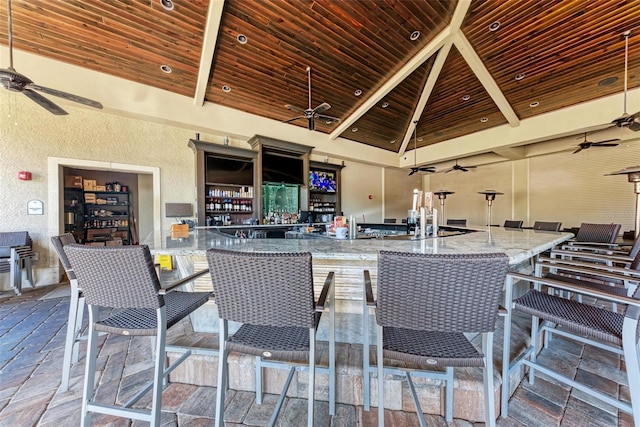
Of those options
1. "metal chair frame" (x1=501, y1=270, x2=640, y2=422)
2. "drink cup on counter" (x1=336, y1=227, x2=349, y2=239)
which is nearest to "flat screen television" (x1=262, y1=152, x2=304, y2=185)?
"drink cup on counter" (x1=336, y1=227, x2=349, y2=239)

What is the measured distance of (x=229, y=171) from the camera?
5566 mm

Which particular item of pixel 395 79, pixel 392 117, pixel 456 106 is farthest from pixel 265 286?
pixel 456 106

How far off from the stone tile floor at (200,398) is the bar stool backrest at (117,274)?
29.9 inches

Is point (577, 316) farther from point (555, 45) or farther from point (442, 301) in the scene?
point (555, 45)

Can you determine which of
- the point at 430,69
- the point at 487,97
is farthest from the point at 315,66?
the point at 487,97

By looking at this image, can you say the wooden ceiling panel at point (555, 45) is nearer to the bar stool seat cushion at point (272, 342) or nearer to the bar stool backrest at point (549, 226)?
the bar stool backrest at point (549, 226)

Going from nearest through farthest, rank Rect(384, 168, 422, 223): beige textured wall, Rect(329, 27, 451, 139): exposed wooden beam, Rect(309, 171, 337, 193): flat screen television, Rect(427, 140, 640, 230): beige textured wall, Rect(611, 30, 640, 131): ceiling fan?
Rect(611, 30, 640, 131): ceiling fan, Rect(329, 27, 451, 139): exposed wooden beam, Rect(427, 140, 640, 230): beige textured wall, Rect(309, 171, 337, 193): flat screen television, Rect(384, 168, 422, 223): beige textured wall

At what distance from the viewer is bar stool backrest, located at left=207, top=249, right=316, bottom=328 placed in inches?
40.8

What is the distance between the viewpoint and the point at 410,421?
1.38 metres

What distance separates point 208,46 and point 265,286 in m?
4.28

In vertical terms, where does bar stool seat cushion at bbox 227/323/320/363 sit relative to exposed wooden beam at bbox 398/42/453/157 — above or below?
below

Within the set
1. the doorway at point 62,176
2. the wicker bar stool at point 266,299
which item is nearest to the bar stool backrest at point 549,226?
the wicker bar stool at point 266,299

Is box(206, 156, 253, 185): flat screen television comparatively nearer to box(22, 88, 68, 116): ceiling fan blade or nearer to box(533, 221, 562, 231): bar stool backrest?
box(22, 88, 68, 116): ceiling fan blade

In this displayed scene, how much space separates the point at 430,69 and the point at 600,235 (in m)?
4.32
